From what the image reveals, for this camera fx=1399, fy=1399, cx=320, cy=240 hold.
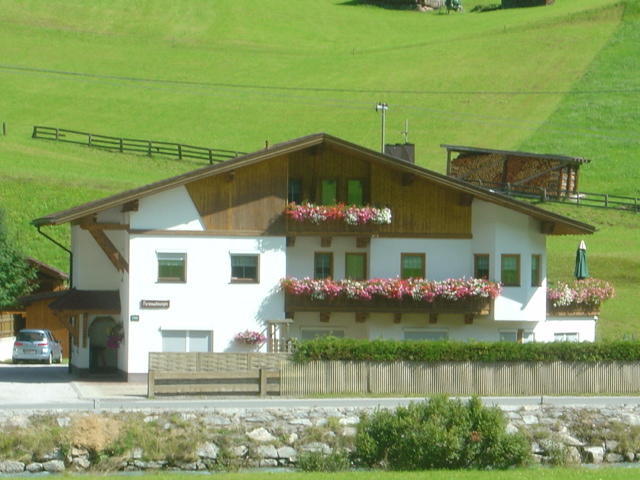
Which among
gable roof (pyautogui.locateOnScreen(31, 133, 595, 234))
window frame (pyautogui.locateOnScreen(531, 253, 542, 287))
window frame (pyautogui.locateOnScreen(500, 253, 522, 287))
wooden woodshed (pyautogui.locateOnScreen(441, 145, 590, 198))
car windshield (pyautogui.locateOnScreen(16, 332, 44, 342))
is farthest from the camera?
wooden woodshed (pyautogui.locateOnScreen(441, 145, 590, 198))

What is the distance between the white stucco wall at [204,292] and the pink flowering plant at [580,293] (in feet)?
34.3

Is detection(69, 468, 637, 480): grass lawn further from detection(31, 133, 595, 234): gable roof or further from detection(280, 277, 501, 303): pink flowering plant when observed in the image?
detection(280, 277, 501, 303): pink flowering plant

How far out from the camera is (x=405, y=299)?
47.4 m

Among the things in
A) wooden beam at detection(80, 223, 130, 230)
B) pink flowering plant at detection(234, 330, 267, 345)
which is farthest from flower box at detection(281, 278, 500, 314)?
wooden beam at detection(80, 223, 130, 230)

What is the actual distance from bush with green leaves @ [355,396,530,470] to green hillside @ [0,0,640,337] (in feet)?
128

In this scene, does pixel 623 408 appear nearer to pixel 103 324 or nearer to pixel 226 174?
pixel 226 174

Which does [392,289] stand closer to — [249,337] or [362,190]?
[362,190]

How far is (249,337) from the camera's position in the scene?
4650cm

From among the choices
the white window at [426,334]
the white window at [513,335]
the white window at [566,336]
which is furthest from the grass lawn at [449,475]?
the white window at [566,336]

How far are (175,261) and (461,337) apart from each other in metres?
10.5

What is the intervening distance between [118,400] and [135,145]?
5998cm

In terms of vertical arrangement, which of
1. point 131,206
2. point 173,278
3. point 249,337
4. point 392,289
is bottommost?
point 249,337

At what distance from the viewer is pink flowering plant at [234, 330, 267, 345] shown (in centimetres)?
4647

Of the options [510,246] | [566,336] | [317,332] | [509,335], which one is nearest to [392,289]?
[317,332]
